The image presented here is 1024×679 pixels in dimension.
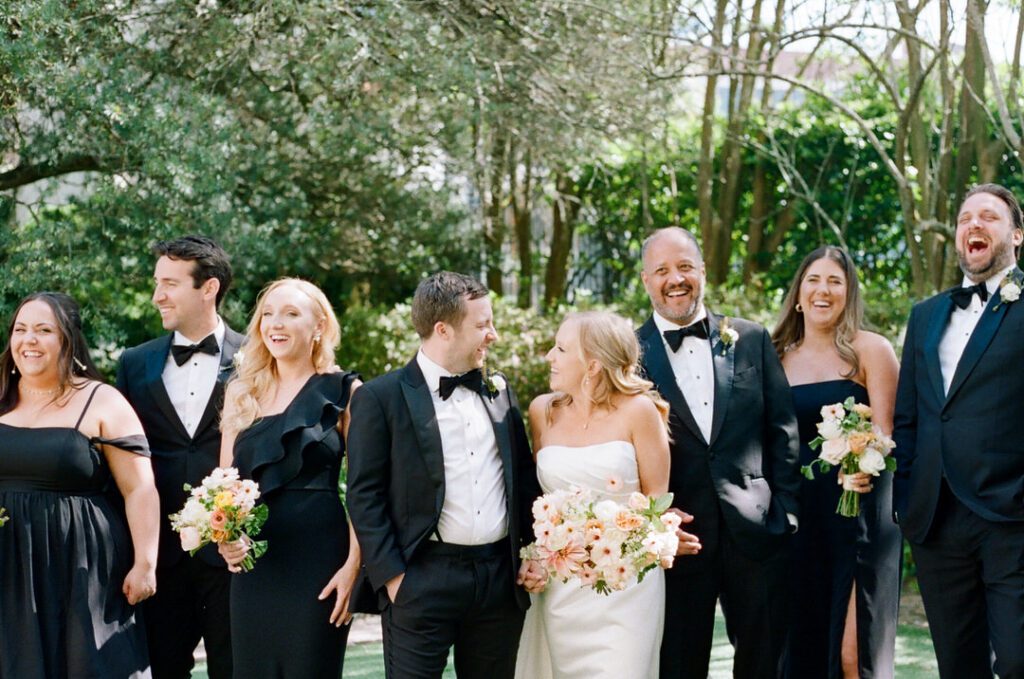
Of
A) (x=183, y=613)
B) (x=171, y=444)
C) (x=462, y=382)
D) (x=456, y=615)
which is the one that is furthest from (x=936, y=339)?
(x=183, y=613)

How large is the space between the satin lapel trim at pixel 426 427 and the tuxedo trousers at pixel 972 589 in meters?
1.88

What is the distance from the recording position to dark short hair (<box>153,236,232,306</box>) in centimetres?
481

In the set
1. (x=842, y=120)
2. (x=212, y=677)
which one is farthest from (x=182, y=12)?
(x=842, y=120)

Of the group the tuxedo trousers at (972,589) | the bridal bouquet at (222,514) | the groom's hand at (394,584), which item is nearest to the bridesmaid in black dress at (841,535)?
the tuxedo trousers at (972,589)

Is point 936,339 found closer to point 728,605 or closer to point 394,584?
point 728,605

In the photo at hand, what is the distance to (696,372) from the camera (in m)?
4.71

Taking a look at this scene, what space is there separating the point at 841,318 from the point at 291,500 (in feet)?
8.29

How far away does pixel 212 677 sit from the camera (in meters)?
4.73

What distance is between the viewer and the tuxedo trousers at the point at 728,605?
14.8 feet

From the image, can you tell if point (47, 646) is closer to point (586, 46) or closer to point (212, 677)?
point (212, 677)

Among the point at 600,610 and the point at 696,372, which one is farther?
the point at 696,372

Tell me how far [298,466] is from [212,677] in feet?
3.55

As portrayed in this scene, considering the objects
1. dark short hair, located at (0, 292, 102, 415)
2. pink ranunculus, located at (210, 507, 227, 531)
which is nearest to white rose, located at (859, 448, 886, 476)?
pink ranunculus, located at (210, 507, 227, 531)

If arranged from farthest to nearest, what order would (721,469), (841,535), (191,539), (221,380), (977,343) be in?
1. (841,535)
2. (221,380)
3. (721,469)
4. (977,343)
5. (191,539)
